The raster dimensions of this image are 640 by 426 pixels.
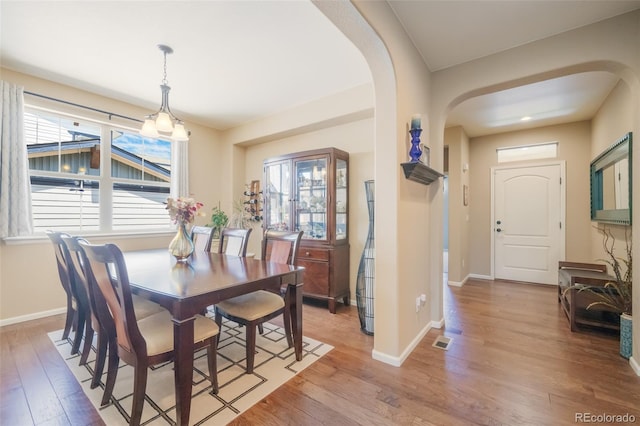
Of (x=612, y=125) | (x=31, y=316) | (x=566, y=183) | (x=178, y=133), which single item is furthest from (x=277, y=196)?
(x=566, y=183)

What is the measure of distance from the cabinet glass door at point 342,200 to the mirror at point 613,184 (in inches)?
104

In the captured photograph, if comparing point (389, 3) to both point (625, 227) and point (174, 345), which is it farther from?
point (625, 227)

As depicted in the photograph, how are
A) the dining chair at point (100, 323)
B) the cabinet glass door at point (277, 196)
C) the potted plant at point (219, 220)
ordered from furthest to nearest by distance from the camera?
the potted plant at point (219, 220) → the cabinet glass door at point (277, 196) → the dining chair at point (100, 323)

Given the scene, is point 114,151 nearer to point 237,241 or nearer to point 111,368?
point 237,241

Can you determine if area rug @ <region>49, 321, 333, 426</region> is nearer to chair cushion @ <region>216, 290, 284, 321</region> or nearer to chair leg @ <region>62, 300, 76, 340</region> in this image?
→ chair leg @ <region>62, 300, 76, 340</region>

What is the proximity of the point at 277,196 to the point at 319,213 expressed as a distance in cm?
75

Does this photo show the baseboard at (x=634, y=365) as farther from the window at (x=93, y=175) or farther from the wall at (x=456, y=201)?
the window at (x=93, y=175)

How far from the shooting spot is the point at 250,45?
95.7 inches

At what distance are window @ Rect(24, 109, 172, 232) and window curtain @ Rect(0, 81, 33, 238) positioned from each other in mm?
198

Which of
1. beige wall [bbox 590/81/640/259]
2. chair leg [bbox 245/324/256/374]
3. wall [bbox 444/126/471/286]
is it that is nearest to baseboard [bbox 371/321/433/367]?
chair leg [bbox 245/324/256/374]

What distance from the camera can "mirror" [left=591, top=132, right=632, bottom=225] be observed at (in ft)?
8.63

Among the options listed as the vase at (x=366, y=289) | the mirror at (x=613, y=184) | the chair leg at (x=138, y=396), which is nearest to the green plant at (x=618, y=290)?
the mirror at (x=613, y=184)

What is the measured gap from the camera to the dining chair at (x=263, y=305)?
1954 millimetres

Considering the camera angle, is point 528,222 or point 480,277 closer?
point 528,222
